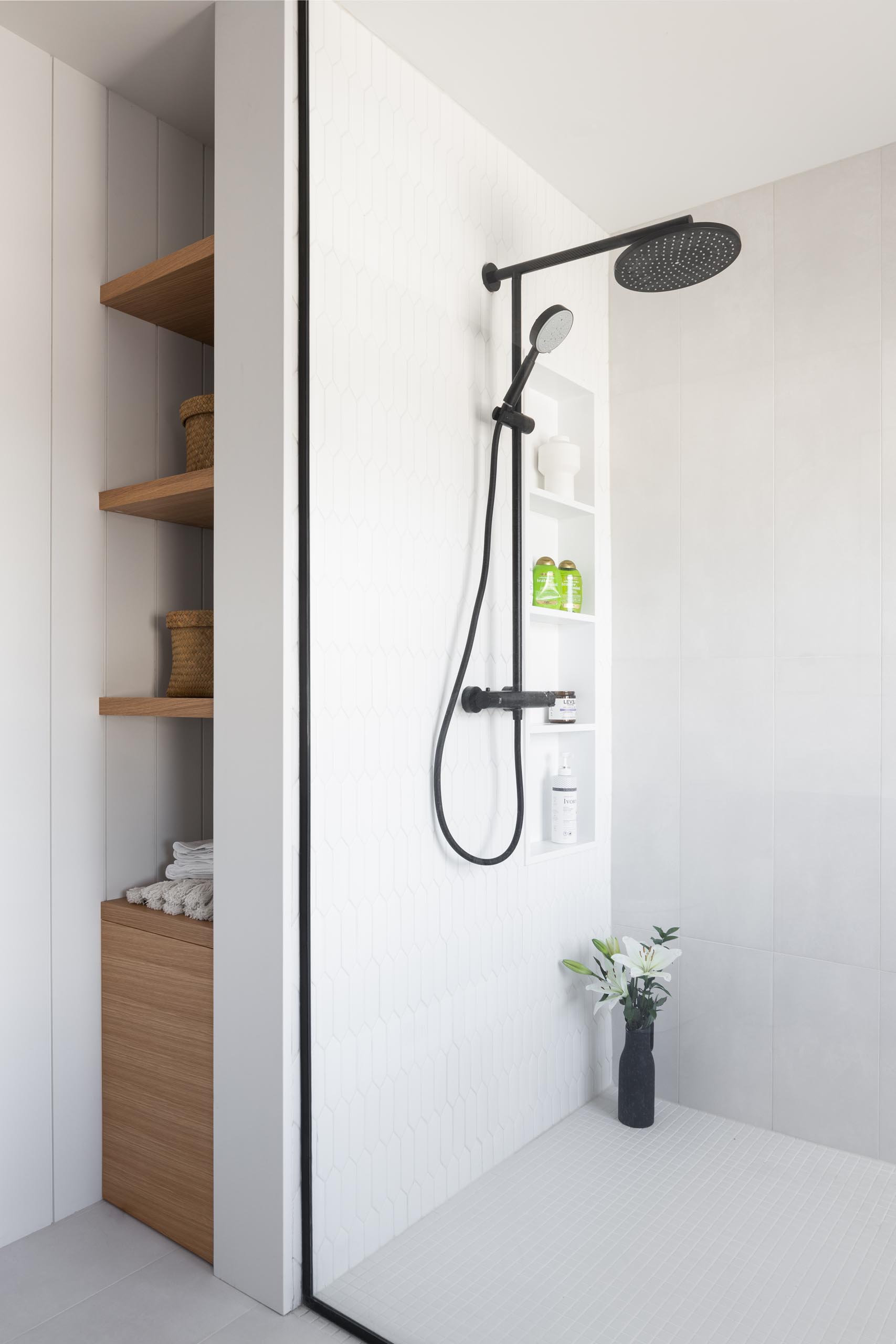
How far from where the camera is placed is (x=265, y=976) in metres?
1.43

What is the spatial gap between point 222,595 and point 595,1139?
1.37m

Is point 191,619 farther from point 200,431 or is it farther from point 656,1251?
point 656,1251

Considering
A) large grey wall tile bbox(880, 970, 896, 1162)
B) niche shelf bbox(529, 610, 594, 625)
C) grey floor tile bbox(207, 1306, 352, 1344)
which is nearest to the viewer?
grey floor tile bbox(207, 1306, 352, 1344)

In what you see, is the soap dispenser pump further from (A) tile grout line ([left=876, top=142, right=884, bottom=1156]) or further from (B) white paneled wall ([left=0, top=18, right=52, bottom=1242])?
(B) white paneled wall ([left=0, top=18, right=52, bottom=1242])

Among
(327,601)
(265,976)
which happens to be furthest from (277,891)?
(327,601)

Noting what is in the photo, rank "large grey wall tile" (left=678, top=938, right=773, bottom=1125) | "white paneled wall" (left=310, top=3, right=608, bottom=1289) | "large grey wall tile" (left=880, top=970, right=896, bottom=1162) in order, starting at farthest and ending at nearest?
"large grey wall tile" (left=678, top=938, right=773, bottom=1125) < "large grey wall tile" (left=880, top=970, right=896, bottom=1162) < "white paneled wall" (left=310, top=3, right=608, bottom=1289)

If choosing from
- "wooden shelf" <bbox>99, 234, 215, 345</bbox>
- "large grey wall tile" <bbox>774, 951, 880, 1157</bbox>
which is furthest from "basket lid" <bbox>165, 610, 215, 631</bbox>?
"large grey wall tile" <bbox>774, 951, 880, 1157</bbox>

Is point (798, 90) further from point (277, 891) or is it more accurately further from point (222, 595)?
point (277, 891)

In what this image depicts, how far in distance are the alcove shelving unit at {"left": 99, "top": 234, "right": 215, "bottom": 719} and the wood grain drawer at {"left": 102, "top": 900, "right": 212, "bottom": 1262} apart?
396mm

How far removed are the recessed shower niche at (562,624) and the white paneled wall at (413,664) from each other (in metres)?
0.04

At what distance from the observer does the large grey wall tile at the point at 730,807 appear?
66.0 inches

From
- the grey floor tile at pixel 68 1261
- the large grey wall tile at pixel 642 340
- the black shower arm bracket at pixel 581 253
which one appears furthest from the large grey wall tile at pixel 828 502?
the grey floor tile at pixel 68 1261

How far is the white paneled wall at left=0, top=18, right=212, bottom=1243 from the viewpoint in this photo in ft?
5.29

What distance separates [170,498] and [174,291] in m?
0.41
